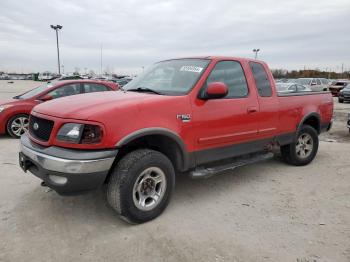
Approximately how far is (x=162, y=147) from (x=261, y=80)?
6.92 feet

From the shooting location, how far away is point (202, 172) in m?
3.99

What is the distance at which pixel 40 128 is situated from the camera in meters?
3.55

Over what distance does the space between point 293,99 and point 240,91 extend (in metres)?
1.40

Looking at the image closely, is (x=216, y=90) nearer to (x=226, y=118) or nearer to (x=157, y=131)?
(x=226, y=118)

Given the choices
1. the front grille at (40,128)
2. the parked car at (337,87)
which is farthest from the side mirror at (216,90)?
the parked car at (337,87)

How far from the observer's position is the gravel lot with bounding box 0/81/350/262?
9.84 ft

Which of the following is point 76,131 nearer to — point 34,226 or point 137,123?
point 137,123

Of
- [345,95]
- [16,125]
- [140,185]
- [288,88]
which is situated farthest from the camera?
[345,95]

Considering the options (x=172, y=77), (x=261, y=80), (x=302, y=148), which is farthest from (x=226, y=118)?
(x=302, y=148)

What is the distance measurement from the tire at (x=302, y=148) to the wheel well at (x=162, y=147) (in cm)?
270

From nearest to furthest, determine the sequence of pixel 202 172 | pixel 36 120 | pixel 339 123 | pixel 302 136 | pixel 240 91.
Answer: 1. pixel 36 120
2. pixel 202 172
3. pixel 240 91
4. pixel 302 136
5. pixel 339 123

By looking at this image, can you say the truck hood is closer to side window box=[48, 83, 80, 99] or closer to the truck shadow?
the truck shadow

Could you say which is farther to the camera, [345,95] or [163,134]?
[345,95]

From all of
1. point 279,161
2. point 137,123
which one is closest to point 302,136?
point 279,161
